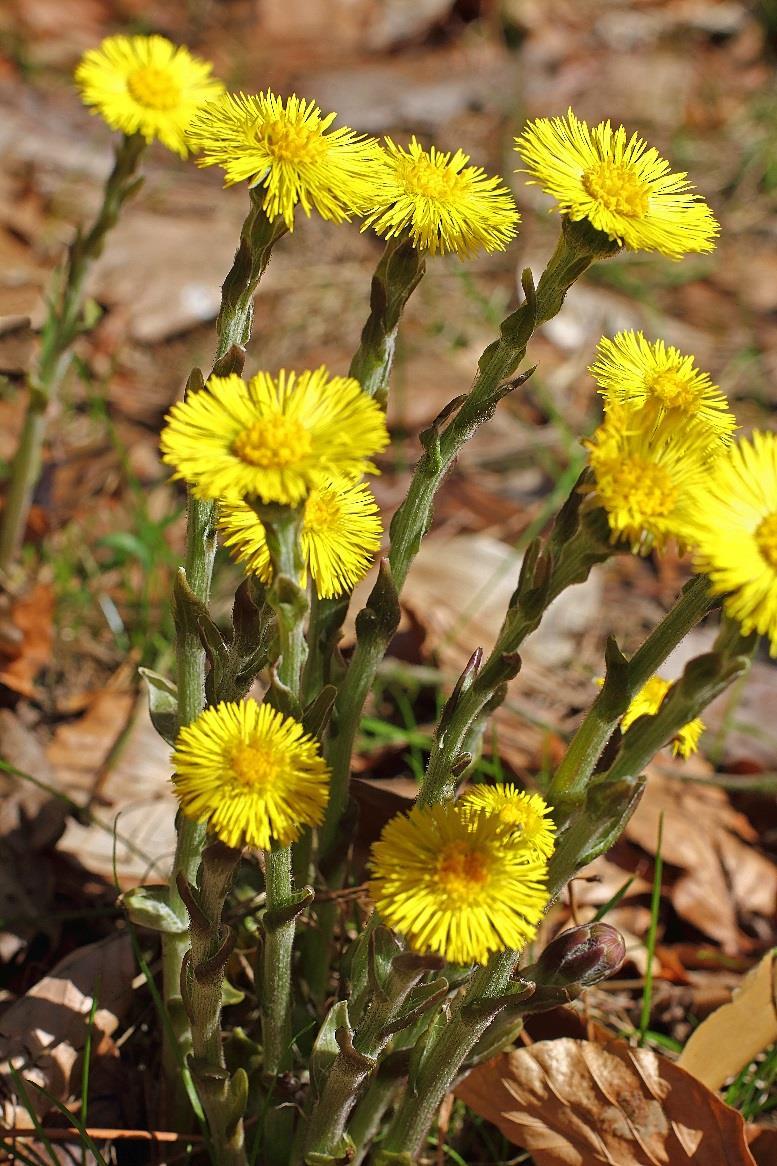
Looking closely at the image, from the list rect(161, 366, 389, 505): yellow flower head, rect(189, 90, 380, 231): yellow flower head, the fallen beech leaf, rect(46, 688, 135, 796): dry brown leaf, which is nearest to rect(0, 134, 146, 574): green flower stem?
rect(46, 688, 135, 796): dry brown leaf

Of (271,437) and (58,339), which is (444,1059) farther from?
(58,339)

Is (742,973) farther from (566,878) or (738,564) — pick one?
(738,564)

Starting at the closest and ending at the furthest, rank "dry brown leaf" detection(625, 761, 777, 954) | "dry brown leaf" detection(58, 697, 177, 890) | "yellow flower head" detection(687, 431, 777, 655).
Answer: "yellow flower head" detection(687, 431, 777, 655), "dry brown leaf" detection(58, 697, 177, 890), "dry brown leaf" detection(625, 761, 777, 954)

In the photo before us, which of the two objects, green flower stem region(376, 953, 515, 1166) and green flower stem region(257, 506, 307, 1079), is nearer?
green flower stem region(257, 506, 307, 1079)

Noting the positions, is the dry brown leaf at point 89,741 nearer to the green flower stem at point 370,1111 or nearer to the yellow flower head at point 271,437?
the green flower stem at point 370,1111

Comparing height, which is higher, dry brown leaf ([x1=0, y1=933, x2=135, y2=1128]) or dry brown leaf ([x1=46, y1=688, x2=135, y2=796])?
dry brown leaf ([x1=46, y1=688, x2=135, y2=796])

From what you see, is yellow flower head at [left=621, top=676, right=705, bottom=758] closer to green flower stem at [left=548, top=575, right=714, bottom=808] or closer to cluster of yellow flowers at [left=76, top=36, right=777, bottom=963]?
cluster of yellow flowers at [left=76, top=36, right=777, bottom=963]

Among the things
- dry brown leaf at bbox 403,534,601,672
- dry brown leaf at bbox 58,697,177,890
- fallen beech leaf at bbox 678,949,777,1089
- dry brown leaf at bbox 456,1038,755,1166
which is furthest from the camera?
dry brown leaf at bbox 403,534,601,672
